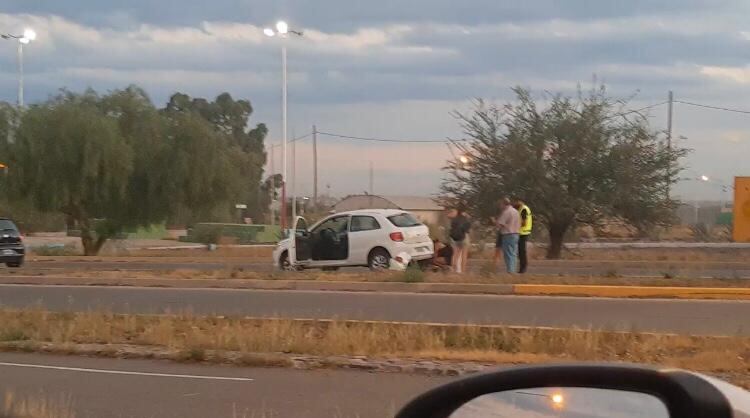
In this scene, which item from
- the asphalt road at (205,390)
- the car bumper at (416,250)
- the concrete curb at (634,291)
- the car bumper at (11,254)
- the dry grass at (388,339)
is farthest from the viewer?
the car bumper at (11,254)

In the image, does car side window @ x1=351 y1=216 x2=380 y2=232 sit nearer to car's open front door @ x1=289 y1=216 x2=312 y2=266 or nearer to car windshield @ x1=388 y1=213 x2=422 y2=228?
car windshield @ x1=388 y1=213 x2=422 y2=228

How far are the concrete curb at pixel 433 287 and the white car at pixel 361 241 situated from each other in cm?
330

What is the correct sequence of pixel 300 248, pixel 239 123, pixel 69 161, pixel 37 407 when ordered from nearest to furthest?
pixel 37 407
pixel 300 248
pixel 69 161
pixel 239 123

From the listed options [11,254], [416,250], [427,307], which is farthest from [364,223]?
[11,254]

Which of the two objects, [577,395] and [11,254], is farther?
[11,254]

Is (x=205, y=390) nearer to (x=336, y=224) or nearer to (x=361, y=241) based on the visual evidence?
(x=361, y=241)

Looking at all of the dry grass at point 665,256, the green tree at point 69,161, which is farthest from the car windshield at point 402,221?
the green tree at point 69,161

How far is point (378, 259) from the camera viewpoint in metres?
22.8

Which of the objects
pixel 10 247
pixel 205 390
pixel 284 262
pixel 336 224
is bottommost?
pixel 205 390

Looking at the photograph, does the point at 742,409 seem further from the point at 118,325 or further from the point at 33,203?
the point at 33,203

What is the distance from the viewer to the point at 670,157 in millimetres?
31141

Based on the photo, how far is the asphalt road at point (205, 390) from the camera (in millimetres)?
8461

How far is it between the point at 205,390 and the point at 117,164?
3197cm

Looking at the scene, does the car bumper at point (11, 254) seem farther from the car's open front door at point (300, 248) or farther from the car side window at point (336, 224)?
the car side window at point (336, 224)
